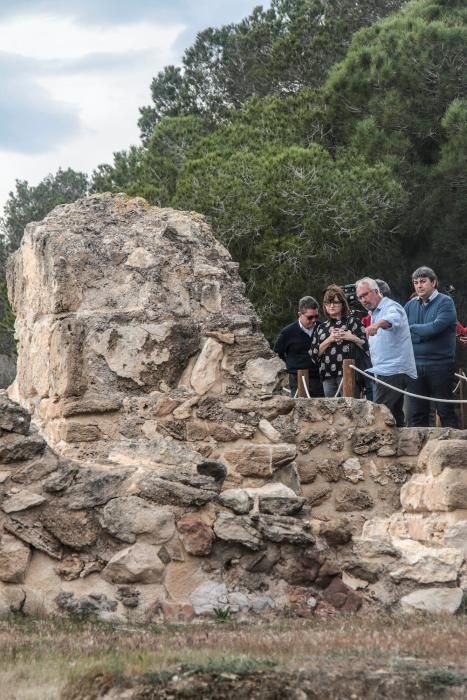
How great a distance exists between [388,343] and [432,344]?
1.39 ft

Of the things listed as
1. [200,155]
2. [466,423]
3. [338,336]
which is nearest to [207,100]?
[200,155]

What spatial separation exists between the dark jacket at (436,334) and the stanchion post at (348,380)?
53 centimetres

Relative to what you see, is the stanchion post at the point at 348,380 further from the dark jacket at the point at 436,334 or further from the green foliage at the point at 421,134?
the green foliage at the point at 421,134

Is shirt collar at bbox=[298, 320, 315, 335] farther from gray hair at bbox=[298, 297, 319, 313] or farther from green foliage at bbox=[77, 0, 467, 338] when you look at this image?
green foliage at bbox=[77, 0, 467, 338]

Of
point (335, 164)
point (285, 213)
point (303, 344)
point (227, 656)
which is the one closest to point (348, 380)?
point (303, 344)

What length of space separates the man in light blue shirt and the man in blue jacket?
0.16 metres

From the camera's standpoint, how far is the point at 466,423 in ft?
42.9

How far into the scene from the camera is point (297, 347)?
10.9 meters

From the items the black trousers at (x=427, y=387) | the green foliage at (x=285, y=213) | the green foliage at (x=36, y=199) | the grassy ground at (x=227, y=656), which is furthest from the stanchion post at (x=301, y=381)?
the green foliage at (x=36, y=199)

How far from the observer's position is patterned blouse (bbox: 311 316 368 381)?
34.1 ft

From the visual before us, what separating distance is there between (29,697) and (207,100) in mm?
32757

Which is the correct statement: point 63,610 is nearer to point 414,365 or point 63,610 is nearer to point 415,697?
point 415,697

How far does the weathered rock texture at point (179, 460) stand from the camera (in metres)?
6.72

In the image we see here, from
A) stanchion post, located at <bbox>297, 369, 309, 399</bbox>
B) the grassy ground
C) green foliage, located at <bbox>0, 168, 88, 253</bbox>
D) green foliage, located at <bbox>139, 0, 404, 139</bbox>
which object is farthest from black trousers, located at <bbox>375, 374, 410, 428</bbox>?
green foliage, located at <bbox>0, 168, 88, 253</bbox>
